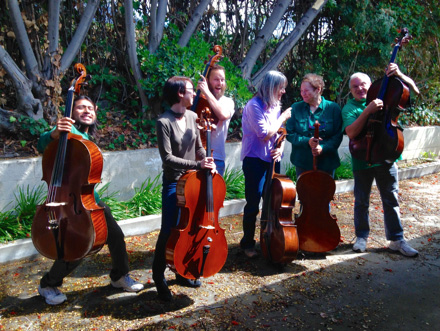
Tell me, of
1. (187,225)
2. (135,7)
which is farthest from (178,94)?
(135,7)

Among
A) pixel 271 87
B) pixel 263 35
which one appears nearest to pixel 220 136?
pixel 271 87

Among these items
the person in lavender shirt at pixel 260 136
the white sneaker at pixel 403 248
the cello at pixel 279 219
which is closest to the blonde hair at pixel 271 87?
the person in lavender shirt at pixel 260 136

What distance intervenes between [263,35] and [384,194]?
4.04 metres

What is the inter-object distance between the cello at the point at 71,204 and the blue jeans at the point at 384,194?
2.78m

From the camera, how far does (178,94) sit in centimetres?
315

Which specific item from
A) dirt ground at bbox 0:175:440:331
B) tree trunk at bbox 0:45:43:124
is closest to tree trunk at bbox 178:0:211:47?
tree trunk at bbox 0:45:43:124

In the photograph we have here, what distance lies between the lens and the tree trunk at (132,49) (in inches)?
224

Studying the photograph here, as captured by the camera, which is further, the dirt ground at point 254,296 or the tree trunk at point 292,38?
the tree trunk at point 292,38

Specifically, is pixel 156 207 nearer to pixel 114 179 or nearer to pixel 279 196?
pixel 114 179

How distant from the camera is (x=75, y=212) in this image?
2838mm

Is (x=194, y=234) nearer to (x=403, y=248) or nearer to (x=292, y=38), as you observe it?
(x=403, y=248)

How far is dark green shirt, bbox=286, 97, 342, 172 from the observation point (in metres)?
4.15

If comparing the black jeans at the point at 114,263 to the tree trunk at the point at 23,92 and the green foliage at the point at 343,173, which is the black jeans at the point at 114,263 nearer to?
the tree trunk at the point at 23,92

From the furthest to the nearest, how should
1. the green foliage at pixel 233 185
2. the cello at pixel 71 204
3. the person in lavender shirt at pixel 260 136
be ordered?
the green foliage at pixel 233 185, the person in lavender shirt at pixel 260 136, the cello at pixel 71 204
